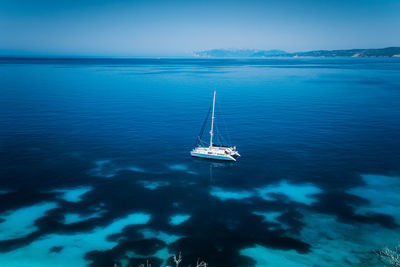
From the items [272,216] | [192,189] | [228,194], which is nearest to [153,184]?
[192,189]

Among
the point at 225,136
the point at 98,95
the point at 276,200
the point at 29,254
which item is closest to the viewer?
the point at 29,254

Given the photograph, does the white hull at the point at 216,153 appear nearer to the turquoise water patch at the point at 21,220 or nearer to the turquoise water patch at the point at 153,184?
the turquoise water patch at the point at 153,184

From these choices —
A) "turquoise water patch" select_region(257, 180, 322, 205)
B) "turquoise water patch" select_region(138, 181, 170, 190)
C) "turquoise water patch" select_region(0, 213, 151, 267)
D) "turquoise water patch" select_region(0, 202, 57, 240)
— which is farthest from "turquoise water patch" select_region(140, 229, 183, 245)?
"turquoise water patch" select_region(257, 180, 322, 205)

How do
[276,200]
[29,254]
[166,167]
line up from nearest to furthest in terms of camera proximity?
[29,254], [276,200], [166,167]

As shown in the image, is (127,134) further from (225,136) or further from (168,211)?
(168,211)

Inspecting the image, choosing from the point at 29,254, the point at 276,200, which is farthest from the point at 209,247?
the point at 29,254

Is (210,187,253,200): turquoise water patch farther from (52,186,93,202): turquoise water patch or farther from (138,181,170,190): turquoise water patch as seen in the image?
(52,186,93,202): turquoise water patch

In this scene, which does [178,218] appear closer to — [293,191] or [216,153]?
[293,191]
